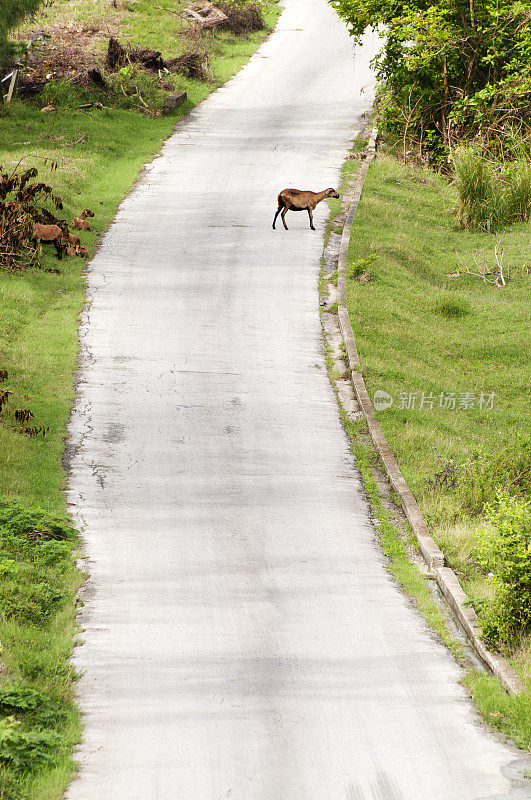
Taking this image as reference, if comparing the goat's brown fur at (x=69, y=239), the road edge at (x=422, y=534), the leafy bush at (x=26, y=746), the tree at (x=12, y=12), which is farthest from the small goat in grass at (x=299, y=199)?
the leafy bush at (x=26, y=746)

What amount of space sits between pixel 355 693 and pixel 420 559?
261 centimetres

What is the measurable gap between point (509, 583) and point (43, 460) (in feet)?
19.2

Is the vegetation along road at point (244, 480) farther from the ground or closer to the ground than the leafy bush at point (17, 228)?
closer to the ground

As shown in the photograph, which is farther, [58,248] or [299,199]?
[299,199]

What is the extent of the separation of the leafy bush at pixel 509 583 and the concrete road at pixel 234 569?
0.55 m

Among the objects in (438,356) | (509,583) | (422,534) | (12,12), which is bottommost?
(438,356)

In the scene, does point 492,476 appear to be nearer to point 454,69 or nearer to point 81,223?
point 81,223

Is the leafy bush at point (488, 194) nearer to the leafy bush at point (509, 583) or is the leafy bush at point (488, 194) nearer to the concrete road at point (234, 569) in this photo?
the concrete road at point (234, 569)

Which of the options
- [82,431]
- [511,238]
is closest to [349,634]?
[82,431]

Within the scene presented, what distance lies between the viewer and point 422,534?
10.1 metres

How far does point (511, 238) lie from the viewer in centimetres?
2238

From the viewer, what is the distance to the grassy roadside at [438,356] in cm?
977

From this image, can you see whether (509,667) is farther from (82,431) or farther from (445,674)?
(82,431)

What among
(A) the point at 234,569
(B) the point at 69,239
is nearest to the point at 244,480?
(A) the point at 234,569
